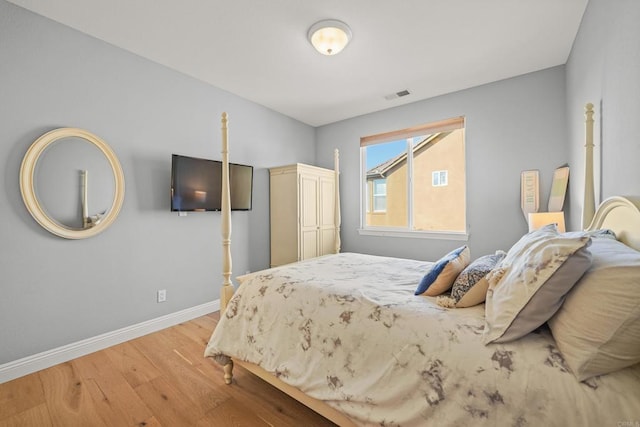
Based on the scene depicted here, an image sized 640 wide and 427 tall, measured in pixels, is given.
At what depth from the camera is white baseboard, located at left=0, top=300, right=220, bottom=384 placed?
1.97m

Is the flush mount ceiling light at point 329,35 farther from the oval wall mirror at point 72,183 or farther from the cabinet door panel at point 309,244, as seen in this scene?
the cabinet door panel at point 309,244

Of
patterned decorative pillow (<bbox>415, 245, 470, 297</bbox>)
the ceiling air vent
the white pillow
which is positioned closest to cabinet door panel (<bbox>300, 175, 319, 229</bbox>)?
the ceiling air vent

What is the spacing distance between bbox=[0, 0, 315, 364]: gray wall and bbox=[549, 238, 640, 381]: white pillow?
313 centimetres

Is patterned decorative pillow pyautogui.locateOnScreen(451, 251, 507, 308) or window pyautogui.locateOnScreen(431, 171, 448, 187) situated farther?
window pyautogui.locateOnScreen(431, 171, 448, 187)

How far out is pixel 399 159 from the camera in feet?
13.6

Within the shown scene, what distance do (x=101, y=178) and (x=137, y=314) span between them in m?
1.32

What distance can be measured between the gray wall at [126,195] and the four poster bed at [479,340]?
1.49 metres

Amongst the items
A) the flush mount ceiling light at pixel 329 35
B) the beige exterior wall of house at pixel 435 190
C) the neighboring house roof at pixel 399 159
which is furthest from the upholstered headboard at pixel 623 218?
the neighboring house roof at pixel 399 159

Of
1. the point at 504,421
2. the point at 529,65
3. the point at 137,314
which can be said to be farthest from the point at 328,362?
the point at 529,65

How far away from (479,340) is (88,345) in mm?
2949

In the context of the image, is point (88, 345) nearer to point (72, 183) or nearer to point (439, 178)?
point (72, 183)

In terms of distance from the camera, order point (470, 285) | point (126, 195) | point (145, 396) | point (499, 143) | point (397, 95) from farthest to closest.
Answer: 1. point (397, 95)
2. point (499, 143)
3. point (126, 195)
4. point (145, 396)
5. point (470, 285)

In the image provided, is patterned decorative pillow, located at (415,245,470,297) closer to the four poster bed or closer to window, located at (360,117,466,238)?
the four poster bed

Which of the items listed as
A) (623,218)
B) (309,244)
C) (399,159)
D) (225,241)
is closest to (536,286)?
(623,218)
